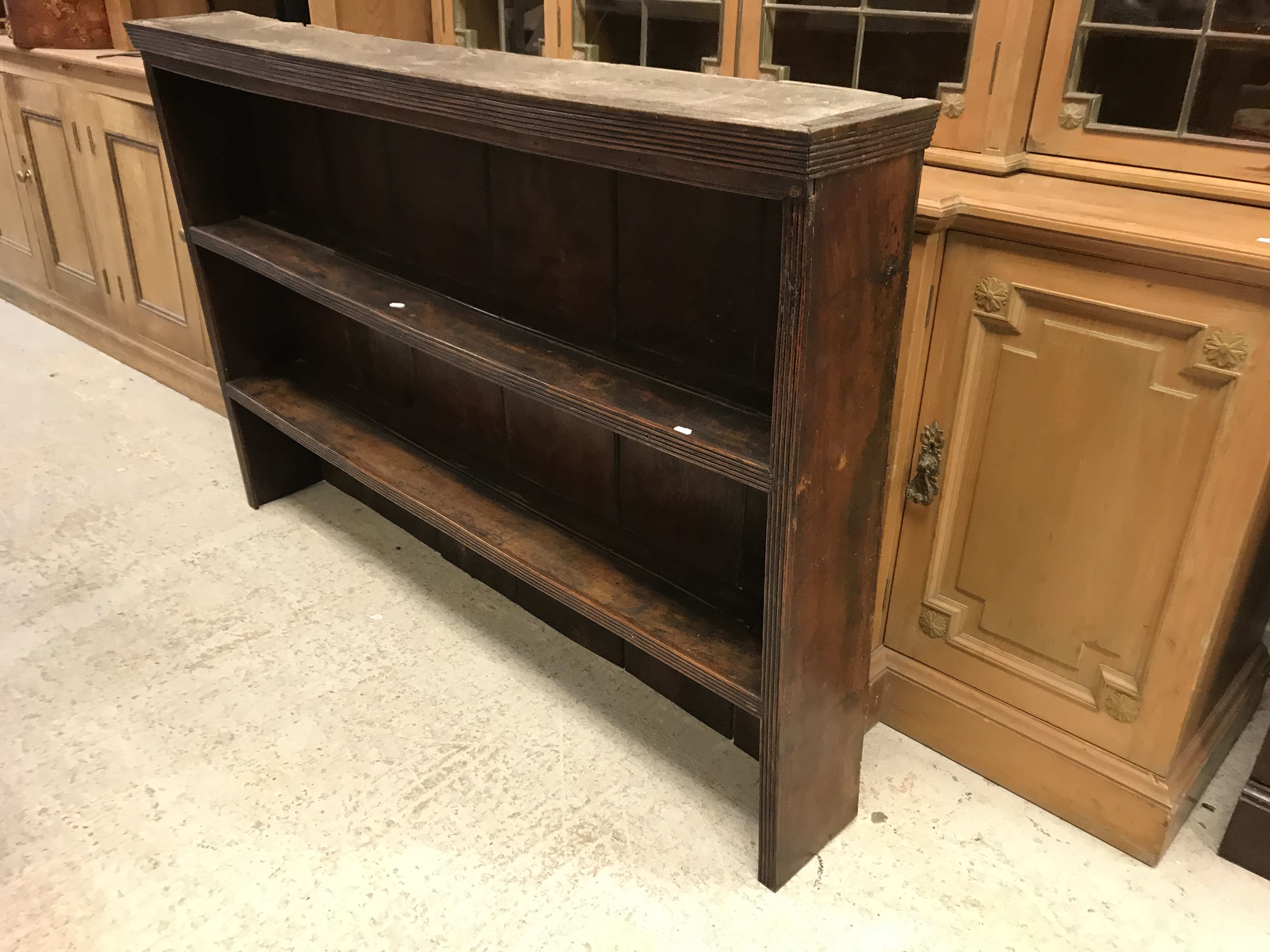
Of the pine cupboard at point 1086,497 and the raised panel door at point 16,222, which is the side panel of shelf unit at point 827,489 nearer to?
the pine cupboard at point 1086,497

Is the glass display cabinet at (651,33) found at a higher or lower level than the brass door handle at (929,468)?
higher

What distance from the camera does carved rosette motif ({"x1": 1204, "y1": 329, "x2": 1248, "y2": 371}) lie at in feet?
4.35

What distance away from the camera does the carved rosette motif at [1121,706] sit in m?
1.59

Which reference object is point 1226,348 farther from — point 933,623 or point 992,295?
point 933,623

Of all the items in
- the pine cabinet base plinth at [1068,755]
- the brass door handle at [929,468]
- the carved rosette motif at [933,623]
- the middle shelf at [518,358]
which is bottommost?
the pine cabinet base plinth at [1068,755]

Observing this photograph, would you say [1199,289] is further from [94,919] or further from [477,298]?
[94,919]

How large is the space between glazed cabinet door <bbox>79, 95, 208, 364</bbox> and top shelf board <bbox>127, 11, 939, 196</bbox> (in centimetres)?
112

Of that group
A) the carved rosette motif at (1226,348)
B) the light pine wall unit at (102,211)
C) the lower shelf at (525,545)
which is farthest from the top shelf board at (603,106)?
the light pine wall unit at (102,211)

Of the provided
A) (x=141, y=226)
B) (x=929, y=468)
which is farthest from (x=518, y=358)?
(x=141, y=226)

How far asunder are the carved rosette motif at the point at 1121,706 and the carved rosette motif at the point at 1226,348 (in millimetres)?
581

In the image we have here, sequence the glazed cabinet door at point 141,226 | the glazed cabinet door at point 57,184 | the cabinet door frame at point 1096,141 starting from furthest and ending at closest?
the glazed cabinet door at point 57,184 < the glazed cabinet door at point 141,226 < the cabinet door frame at point 1096,141

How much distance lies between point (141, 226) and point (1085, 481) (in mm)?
2983

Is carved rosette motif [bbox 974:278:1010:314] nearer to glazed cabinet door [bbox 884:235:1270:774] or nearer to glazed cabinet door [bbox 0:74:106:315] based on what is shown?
glazed cabinet door [bbox 884:235:1270:774]

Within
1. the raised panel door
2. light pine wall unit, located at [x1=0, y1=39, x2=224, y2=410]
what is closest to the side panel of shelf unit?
light pine wall unit, located at [x1=0, y1=39, x2=224, y2=410]
